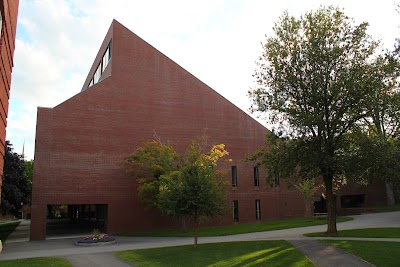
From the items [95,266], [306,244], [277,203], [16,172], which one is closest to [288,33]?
[306,244]

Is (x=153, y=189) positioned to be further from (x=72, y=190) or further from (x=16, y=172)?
(x=16, y=172)

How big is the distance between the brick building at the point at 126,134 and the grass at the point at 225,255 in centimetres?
1344

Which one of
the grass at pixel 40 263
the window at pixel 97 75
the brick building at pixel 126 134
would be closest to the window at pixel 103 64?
the window at pixel 97 75

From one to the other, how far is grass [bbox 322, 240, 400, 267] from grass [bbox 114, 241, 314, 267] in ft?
7.67

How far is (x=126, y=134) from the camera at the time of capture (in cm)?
3334

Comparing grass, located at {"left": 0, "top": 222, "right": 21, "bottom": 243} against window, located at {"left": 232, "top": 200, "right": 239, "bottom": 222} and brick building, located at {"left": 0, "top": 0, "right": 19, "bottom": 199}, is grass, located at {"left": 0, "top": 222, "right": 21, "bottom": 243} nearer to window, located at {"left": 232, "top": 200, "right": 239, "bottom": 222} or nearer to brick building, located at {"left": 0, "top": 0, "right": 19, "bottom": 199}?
brick building, located at {"left": 0, "top": 0, "right": 19, "bottom": 199}

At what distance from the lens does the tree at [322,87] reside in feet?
70.4

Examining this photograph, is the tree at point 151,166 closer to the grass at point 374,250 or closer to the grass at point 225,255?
the grass at point 225,255

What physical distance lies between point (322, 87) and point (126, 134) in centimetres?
1850

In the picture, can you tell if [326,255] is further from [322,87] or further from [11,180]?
[11,180]

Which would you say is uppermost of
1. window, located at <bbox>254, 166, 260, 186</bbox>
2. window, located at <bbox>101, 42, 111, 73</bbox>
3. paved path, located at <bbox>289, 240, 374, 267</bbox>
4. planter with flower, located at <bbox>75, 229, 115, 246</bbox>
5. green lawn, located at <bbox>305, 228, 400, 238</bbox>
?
window, located at <bbox>101, 42, 111, 73</bbox>

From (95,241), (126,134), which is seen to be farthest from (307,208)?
(95,241)

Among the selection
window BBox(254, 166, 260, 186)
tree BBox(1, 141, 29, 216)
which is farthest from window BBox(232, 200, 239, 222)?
tree BBox(1, 141, 29, 216)

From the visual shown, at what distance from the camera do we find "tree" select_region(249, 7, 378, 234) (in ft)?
70.4
